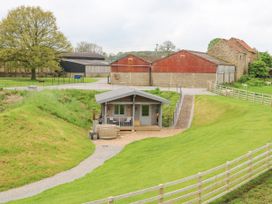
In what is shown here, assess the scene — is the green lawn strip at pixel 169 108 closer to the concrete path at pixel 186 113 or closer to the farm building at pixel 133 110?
the concrete path at pixel 186 113

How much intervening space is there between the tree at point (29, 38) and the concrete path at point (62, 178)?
126 feet

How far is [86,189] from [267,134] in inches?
451

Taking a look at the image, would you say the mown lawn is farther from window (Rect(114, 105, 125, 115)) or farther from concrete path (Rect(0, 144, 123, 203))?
window (Rect(114, 105, 125, 115))

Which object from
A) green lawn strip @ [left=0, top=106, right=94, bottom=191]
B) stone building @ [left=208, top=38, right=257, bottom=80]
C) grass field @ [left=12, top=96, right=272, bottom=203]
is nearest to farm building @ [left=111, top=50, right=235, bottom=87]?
stone building @ [left=208, top=38, right=257, bottom=80]

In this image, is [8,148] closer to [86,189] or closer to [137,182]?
[86,189]

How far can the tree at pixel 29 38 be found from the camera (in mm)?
62281

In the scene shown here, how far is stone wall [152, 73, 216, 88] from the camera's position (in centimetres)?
5719

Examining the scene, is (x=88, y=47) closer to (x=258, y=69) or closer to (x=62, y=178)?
(x=258, y=69)

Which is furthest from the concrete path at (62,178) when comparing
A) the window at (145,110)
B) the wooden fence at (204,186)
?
the window at (145,110)

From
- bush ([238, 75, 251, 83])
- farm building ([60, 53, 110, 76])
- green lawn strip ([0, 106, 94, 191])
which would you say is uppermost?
farm building ([60, 53, 110, 76])

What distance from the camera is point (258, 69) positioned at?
75938 millimetres

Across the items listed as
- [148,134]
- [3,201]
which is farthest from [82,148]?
[3,201]

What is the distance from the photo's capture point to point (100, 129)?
108 feet

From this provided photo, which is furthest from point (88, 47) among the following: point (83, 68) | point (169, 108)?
point (169, 108)
